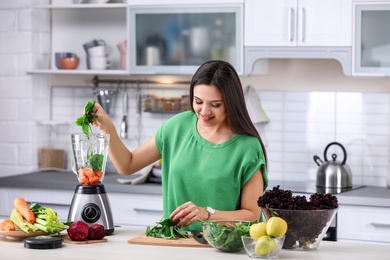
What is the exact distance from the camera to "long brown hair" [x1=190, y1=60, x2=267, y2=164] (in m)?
3.26

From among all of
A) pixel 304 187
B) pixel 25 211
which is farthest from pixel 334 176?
pixel 25 211

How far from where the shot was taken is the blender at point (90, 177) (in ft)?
10.3

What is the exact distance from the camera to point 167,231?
307 centimetres

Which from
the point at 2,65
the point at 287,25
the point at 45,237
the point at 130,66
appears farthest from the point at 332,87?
the point at 45,237

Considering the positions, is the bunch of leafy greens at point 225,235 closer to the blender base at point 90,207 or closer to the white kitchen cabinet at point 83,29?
the blender base at point 90,207

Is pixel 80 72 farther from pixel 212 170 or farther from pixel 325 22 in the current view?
pixel 212 170

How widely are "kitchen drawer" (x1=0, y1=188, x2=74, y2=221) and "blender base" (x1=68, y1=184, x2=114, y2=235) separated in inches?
71.8

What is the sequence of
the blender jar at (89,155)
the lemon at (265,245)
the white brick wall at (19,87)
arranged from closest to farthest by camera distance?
the lemon at (265,245)
the blender jar at (89,155)
the white brick wall at (19,87)

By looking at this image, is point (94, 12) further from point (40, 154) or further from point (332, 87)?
point (332, 87)

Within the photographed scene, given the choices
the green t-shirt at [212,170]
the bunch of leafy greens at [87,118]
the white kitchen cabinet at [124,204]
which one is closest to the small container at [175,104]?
the white kitchen cabinet at [124,204]

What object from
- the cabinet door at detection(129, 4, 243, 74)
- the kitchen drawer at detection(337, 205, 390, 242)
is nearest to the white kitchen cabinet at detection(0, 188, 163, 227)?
the cabinet door at detection(129, 4, 243, 74)

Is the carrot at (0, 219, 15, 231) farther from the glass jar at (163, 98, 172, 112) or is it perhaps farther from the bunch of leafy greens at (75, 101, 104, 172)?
the glass jar at (163, 98, 172, 112)

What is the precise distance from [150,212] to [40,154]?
42.9 inches

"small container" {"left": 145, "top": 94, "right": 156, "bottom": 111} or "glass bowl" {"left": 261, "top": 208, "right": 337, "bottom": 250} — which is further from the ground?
"small container" {"left": 145, "top": 94, "right": 156, "bottom": 111}
